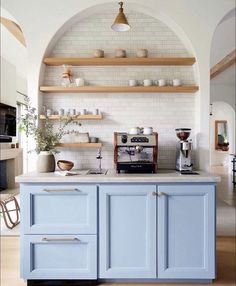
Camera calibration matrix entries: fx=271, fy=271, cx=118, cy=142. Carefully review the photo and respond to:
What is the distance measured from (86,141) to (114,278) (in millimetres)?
1272

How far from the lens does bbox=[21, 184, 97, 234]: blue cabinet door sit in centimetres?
216

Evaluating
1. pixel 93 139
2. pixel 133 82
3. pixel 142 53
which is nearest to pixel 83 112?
pixel 93 139

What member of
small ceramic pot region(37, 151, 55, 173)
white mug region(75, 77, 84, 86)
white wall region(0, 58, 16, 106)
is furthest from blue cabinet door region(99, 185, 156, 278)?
white wall region(0, 58, 16, 106)

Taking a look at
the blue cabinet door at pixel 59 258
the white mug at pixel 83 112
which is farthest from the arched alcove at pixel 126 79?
the blue cabinet door at pixel 59 258

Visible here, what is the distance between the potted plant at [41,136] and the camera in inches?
95.2

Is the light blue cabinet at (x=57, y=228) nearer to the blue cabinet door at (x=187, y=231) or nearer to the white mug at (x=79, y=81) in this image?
the blue cabinet door at (x=187, y=231)

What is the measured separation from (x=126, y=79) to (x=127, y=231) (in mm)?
1537

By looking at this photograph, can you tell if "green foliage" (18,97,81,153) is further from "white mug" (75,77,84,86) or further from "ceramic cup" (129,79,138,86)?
"ceramic cup" (129,79,138,86)

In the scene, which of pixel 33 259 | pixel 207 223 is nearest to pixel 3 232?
pixel 33 259

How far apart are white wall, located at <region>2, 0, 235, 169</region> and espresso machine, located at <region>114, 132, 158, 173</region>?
60cm

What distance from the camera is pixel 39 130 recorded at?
2555 millimetres

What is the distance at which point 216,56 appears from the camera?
5.45 meters

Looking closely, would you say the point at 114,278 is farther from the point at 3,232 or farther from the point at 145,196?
the point at 3,232

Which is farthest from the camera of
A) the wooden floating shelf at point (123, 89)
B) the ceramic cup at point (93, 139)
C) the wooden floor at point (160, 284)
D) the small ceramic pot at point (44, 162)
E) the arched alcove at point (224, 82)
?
the arched alcove at point (224, 82)
